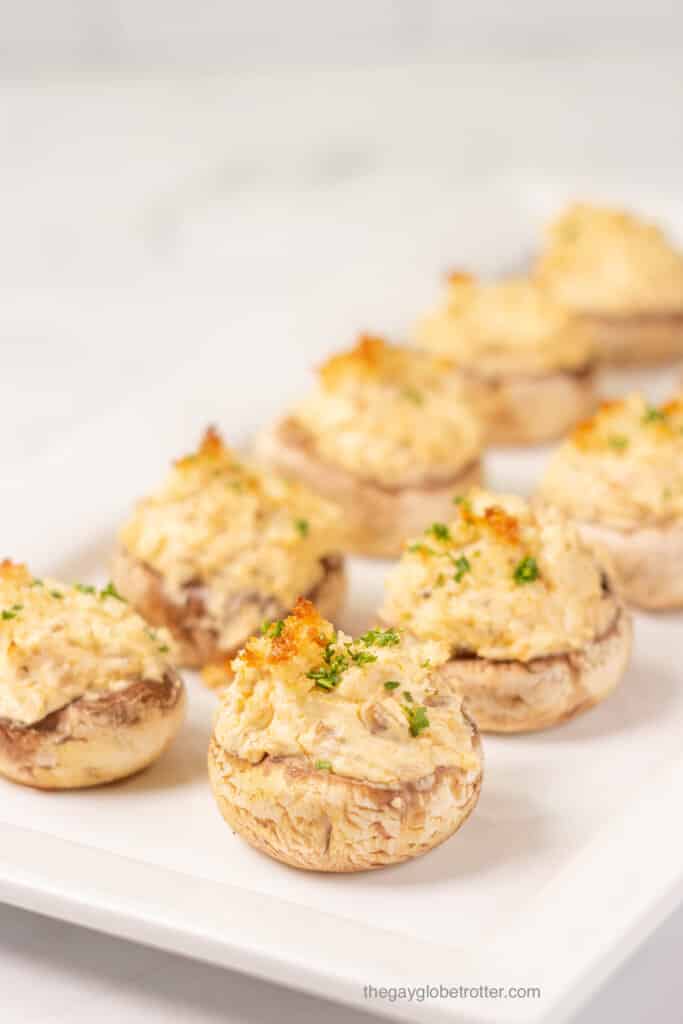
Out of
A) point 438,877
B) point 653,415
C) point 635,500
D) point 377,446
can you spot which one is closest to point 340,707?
point 438,877

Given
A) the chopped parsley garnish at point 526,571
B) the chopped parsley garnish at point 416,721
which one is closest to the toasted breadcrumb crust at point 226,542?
the chopped parsley garnish at point 526,571

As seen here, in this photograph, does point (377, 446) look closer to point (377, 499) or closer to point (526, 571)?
point (377, 499)

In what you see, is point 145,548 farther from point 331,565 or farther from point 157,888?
point 157,888

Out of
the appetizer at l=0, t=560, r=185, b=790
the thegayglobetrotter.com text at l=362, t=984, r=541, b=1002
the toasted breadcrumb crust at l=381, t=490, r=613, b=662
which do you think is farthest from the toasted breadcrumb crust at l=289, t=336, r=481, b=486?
the thegayglobetrotter.com text at l=362, t=984, r=541, b=1002

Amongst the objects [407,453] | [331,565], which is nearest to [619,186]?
[407,453]

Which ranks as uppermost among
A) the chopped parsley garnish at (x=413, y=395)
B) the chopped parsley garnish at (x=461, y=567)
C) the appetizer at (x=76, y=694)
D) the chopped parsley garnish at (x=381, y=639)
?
the chopped parsley garnish at (x=461, y=567)

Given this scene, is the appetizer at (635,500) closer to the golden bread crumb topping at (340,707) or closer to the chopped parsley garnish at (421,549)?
the chopped parsley garnish at (421,549)
